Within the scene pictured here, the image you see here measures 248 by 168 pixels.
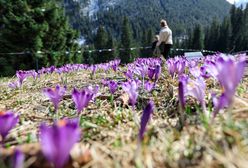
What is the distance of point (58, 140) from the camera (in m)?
0.66

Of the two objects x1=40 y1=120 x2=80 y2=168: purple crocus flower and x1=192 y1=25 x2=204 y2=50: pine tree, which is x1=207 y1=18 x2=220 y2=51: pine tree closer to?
x1=192 y1=25 x2=204 y2=50: pine tree

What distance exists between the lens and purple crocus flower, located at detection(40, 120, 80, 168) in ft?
2.17

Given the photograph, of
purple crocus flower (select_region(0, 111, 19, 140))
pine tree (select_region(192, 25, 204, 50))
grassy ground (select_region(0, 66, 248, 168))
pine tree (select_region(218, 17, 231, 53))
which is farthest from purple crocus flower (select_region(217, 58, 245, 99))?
pine tree (select_region(192, 25, 204, 50))

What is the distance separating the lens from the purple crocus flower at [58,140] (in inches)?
A: 26.0

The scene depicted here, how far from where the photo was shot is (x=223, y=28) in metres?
94.1

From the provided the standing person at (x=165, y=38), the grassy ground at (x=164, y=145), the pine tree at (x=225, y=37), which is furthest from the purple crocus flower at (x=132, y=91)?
the pine tree at (x=225, y=37)

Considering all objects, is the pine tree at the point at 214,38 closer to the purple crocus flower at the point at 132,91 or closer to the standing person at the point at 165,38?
the standing person at the point at 165,38

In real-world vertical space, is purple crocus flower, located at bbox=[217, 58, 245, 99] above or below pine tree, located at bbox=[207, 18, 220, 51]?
below

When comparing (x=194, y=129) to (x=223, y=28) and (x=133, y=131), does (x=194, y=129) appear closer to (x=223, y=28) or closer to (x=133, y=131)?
(x=133, y=131)

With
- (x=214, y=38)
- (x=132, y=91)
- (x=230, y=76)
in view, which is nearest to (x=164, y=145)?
(x=230, y=76)

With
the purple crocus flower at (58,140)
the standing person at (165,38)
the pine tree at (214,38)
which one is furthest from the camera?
the pine tree at (214,38)

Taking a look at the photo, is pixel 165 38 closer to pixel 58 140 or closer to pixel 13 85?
pixel 13 85

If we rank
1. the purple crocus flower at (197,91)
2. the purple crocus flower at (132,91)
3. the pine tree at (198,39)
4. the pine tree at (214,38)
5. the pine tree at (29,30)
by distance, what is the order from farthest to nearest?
the pine tree at (214,38)
the pine tree at (198,39)
the pine tree at (29,30)
the purple crocus flower at (132,91)
the purple crocus flower at (197,91)

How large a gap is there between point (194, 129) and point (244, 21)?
321ft
